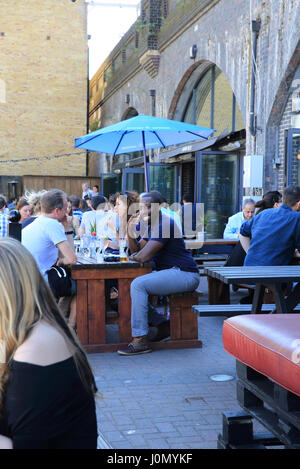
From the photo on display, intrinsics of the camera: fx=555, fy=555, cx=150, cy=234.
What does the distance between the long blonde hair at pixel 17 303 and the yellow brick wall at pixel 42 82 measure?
25.1 meters

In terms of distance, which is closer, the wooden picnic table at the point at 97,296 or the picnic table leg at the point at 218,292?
the wooden picnic table at the point at 97,296

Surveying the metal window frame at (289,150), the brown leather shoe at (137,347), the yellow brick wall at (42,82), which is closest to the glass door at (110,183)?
the yellow brick wall at (42,82)

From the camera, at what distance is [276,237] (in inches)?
218

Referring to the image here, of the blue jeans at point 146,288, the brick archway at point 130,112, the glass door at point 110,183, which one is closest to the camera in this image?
the blue jeans at point 146,288

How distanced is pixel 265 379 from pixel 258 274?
1341mm

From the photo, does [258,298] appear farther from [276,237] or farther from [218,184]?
[218,184]

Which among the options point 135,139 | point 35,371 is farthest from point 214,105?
point 35,371

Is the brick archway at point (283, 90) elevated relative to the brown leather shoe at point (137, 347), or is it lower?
elevated

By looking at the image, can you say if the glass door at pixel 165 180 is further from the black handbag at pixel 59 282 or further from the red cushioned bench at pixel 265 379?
the red cushioned bench at pixel 265 379

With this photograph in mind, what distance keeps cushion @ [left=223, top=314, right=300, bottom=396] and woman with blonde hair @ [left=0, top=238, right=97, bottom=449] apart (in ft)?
3.46

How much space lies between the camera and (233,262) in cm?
750

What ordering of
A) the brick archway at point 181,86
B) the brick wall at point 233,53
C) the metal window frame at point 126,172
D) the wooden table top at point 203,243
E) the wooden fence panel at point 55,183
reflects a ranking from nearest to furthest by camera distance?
the wooden table top at point 203,243
the brick wall at point 233,53
the brick archway at point 181,86
the metal window frame at point 126,172
the wooden fence panel at point 55,183

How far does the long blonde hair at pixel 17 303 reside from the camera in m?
1.76
